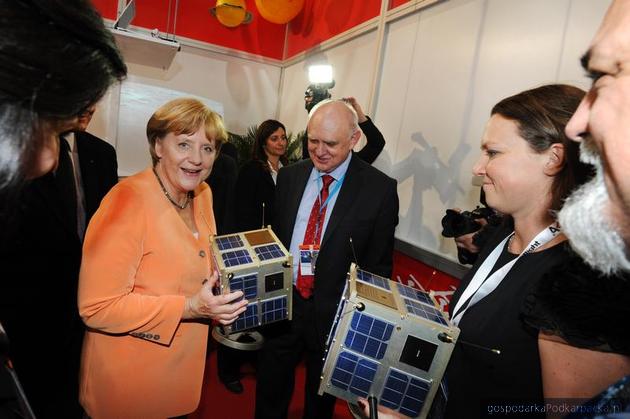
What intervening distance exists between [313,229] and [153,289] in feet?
3.45

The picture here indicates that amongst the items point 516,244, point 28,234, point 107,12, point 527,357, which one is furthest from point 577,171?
point 107,12

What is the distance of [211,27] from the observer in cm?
666

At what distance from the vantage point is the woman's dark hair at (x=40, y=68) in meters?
0.53

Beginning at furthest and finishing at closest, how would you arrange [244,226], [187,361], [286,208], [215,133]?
[244,226]
[286,208]
[215,133]
[187,361]

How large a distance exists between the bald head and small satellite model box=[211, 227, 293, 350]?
894 mm

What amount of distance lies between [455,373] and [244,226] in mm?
2415

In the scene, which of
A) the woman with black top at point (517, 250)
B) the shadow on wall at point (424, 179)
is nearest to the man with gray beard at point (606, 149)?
the woman with black top at point (517, 250)

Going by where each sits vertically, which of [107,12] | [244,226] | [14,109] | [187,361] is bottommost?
[187,361]

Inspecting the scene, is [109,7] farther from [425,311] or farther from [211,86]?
[425,311]

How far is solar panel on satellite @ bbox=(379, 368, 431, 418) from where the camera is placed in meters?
1.12

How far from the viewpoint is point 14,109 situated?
56cm

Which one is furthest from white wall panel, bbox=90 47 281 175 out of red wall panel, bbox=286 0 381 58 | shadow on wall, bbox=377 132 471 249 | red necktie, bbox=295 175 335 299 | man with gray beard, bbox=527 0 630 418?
man with gray beard, bbox=527 0 630 418

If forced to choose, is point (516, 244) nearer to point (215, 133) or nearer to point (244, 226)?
point (215, 133)

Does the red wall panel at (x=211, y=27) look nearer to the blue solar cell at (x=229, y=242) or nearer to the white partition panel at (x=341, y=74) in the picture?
the white partition panel at (x=341, y=74)
